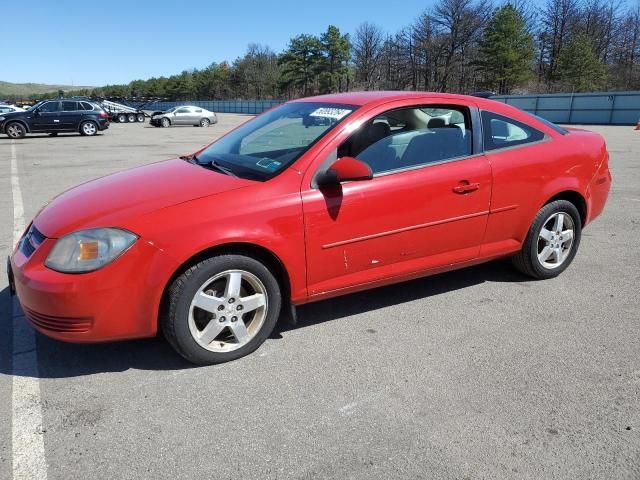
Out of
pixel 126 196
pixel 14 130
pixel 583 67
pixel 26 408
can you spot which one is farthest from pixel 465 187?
pixel 583 67

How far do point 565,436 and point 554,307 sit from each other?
166cm

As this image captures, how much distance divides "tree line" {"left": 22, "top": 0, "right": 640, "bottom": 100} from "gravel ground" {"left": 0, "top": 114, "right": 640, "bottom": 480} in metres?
57.9

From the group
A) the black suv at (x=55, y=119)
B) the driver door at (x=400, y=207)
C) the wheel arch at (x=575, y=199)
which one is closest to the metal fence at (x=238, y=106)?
the black suv at (x=55, y=119)

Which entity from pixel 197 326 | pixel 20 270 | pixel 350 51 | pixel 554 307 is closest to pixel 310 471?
pixel 197 326

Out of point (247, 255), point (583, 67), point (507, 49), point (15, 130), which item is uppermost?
point (507, 49)

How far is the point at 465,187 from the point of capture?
3697 millimetres

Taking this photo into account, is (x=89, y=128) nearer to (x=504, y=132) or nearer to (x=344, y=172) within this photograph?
(x=504, y=132)

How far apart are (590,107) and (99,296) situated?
37997 mm

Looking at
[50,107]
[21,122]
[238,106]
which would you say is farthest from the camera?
[238,106]

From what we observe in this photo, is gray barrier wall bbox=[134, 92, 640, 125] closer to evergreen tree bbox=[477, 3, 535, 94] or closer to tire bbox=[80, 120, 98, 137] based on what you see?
evergreen tree bbox=[477, 3, 535, 94]

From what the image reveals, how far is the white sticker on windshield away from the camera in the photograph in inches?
139

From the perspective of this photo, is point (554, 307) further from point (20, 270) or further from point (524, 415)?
point (20, 270)

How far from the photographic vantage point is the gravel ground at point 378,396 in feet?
7.48

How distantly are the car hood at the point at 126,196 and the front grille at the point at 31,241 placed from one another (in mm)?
35
